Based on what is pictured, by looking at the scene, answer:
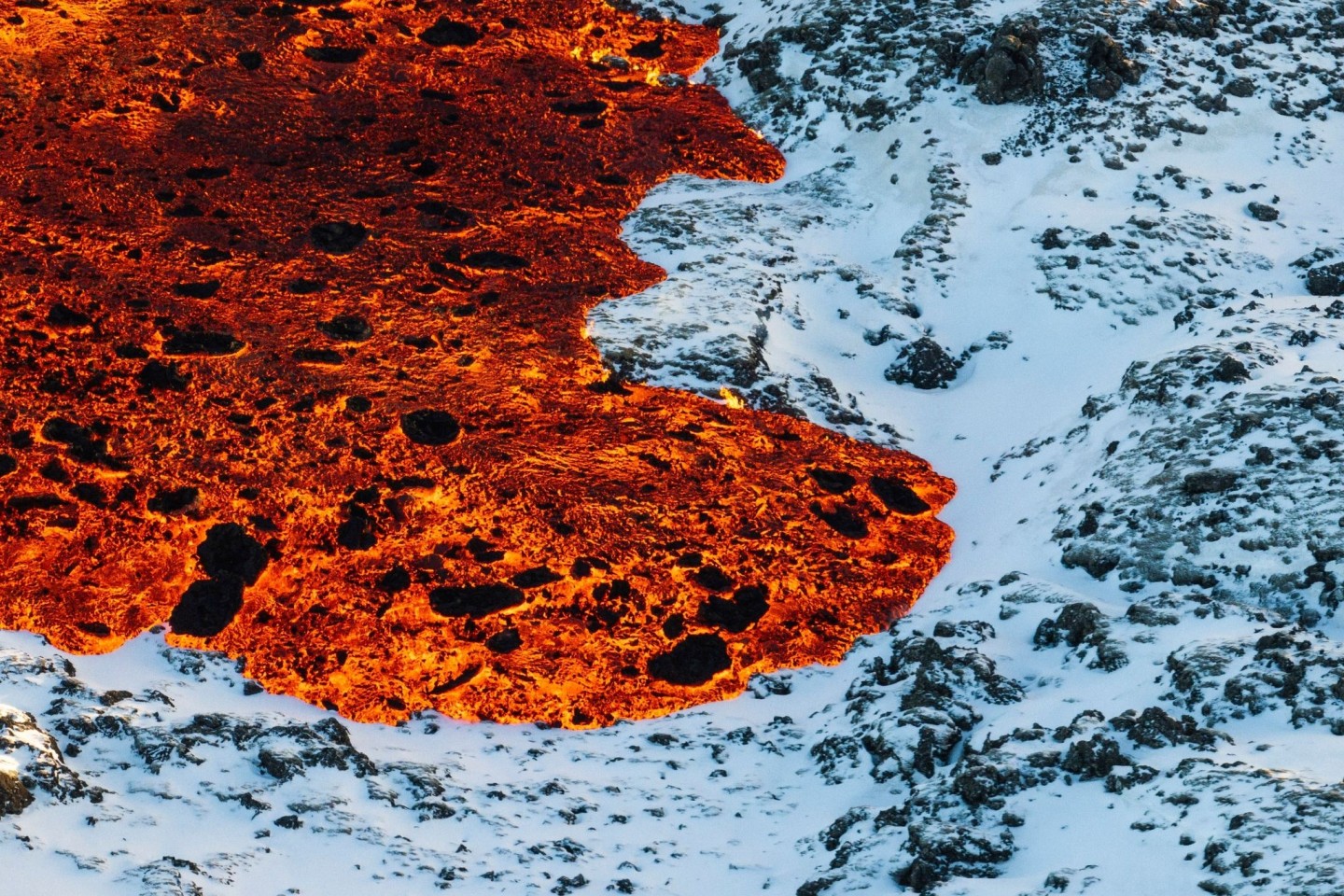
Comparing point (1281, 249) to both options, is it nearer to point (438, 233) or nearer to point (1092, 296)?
point (1092, 296)

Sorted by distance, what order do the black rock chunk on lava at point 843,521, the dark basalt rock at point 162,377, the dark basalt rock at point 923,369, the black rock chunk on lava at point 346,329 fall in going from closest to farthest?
the black rock chunk on lava at point 843,521
the dark basalt rock at point 162,377
the black rock chunk on lava at point 346,329
the dark basalt rock at point 923,369

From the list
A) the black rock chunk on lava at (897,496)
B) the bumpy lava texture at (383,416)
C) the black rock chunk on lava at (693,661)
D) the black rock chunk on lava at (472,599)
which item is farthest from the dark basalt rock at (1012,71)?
the black rock chunk on lava at (472,599)

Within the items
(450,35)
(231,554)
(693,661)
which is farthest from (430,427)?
(450,35)

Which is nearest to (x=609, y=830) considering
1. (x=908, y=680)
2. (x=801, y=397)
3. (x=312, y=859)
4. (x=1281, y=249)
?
(x=312, y=859)

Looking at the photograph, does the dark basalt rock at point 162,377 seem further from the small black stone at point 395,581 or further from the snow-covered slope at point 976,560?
the snow-covered slope at point 976,560

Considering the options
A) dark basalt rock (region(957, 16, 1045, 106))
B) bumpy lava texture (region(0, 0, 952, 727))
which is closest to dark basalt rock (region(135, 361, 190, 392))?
bumpy lava texture (region(0, 0, 952, 727))
